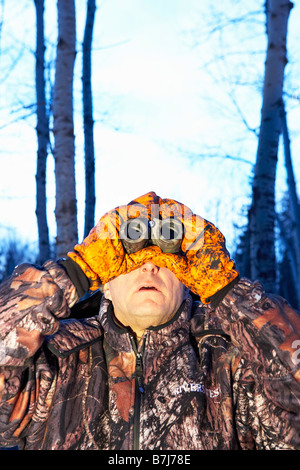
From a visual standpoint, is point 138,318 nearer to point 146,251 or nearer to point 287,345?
point 146,251

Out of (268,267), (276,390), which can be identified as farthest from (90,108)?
(276,390)

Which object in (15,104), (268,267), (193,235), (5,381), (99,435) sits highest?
(15,104)

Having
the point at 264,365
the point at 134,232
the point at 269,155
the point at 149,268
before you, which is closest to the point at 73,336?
the point at 149,268

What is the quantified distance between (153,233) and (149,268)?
297mm

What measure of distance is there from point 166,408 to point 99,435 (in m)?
0.37

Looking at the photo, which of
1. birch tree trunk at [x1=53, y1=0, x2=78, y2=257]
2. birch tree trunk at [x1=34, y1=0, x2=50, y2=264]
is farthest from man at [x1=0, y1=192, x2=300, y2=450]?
birch tree trunk at [x1=34, y1=0, x2=50, y2=264]

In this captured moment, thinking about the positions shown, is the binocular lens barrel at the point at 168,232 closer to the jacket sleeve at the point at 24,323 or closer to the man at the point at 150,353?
the man at the point at 150,353

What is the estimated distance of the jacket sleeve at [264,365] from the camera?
2357 mm

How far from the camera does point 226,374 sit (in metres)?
2.57

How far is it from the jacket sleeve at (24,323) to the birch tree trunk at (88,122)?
7.78 m

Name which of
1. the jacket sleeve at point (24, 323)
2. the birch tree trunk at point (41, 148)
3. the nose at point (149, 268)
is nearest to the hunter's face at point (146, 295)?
the nose at point (149, 268)

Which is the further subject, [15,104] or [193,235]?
[15,104]

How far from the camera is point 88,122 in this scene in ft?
36.8

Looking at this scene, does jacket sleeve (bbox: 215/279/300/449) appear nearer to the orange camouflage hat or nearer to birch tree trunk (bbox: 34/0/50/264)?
the orange camouflage hat
